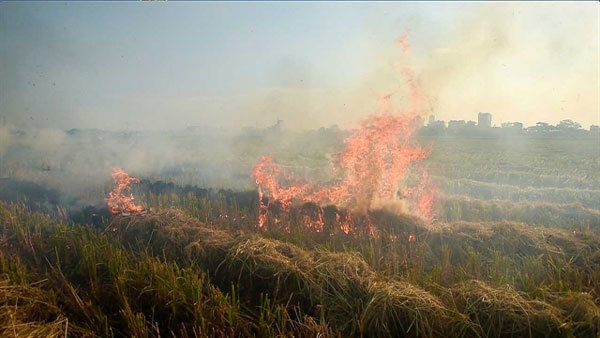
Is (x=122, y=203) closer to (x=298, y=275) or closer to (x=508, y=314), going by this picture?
(x=298, y=275)

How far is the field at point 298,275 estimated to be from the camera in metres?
3.94

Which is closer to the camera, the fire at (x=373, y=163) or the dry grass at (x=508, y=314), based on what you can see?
the dry grass at (x=508, y=314)

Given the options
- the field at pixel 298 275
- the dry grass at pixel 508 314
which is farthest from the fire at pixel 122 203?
the dry grass at pixel 508 314

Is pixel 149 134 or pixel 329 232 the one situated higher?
pixel 149 134

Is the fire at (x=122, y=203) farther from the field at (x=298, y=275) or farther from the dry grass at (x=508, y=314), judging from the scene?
the dry grass at (x=508, y=314)

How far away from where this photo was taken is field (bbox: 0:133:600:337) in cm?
394

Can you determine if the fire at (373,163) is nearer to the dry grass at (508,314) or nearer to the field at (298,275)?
the field at (298,275)

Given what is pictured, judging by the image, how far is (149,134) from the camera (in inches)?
809

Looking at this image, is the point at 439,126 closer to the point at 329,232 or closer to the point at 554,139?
the point at 554,139

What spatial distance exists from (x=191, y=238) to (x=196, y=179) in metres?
8.96

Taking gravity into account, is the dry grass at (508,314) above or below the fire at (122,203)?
below

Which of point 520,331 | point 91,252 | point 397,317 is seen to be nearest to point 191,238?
point 91,252

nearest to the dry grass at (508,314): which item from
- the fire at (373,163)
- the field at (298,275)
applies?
the field at (298,275)

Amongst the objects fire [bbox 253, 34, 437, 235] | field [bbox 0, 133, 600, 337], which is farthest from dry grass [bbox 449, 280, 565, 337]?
fire [bbox 253, 34, 437, 235]
